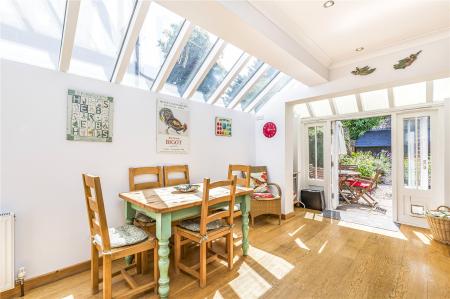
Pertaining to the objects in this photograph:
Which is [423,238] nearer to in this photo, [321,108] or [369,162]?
[321,108]

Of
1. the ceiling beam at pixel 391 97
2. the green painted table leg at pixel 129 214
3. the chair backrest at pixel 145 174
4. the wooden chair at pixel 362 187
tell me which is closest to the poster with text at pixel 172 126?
the chair backrest at pixel 145 174

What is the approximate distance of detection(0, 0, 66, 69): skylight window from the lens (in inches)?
68.8

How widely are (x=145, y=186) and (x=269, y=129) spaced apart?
8.43ft

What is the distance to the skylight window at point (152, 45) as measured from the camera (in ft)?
7.18

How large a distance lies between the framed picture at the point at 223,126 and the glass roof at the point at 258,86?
0.53 metres

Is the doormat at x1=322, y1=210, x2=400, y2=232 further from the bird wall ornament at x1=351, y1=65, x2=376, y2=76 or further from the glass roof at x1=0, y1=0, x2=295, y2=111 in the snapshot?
the glass roof at x1=0, y1=0, x2=295, y2=111

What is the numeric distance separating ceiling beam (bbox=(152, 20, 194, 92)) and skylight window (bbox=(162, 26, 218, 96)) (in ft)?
0.54

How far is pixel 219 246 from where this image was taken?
285 centimetres

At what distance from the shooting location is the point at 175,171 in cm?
305

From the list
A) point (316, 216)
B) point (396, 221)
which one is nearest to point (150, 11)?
point (316, 216)

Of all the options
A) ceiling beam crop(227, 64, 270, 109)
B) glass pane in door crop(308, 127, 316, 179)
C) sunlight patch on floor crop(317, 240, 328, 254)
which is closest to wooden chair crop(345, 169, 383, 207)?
glass pane in door crop(308, 127, 316, 179)

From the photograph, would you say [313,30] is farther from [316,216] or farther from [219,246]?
[316,216]

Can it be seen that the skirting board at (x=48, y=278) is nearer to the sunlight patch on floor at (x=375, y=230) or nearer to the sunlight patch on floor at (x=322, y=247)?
the sunlight patch on floor at (x=322, y=247)

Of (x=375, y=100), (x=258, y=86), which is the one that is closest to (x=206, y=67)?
(x=258, y=86)
